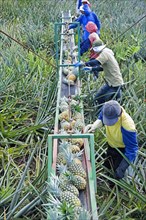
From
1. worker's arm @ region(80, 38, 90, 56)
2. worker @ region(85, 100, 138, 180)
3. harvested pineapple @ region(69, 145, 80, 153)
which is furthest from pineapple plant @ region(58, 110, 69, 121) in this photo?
worker's arm @ region(80, 38, 90, 56)

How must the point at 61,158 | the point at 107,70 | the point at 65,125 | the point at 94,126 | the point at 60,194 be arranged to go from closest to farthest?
the point at 60,194, the point at 61,158, the point at 94,126, the point at 65,125, the point at 107,70

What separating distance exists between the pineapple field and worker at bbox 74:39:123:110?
4.6 inches

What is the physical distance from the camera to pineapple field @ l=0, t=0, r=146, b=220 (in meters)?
2.45

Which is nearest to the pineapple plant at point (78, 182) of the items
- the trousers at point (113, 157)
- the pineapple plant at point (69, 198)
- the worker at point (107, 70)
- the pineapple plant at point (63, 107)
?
the pineapple plant at point (69, 198)

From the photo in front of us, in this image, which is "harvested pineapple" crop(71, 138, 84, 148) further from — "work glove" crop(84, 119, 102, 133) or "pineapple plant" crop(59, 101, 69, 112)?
"pineapple plant" crop(59, 101, 69, 112)

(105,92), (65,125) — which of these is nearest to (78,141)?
(65,125)

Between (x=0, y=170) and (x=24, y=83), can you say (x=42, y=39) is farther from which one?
(x=0, y=170)

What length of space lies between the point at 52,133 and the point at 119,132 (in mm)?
916

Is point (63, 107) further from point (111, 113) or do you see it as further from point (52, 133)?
point (111, 113)

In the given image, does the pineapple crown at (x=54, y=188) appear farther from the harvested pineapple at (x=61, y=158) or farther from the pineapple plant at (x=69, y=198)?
the harvested pineapple at (x=61, y=158)

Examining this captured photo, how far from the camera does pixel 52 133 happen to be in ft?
11.6

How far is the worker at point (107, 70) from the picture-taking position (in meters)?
4.11

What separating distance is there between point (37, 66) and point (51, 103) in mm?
1042

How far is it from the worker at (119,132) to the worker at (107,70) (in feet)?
3.78
